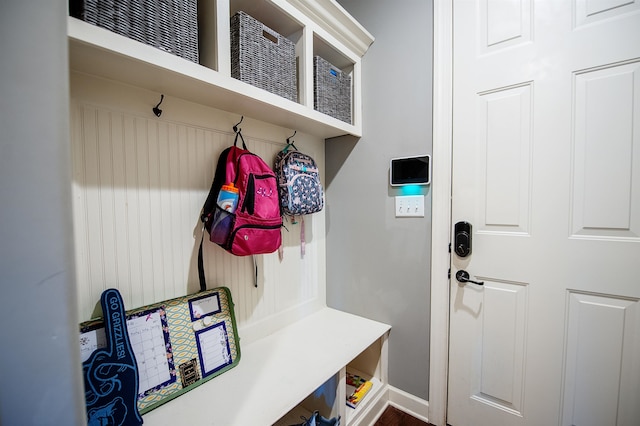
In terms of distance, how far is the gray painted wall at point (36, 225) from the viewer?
24 cm

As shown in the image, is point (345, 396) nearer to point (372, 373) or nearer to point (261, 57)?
point (372, 373)

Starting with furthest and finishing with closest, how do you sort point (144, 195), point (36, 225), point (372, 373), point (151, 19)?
point (372, 373) → point (144, 195) → point (151, 19) → point (36, 225)

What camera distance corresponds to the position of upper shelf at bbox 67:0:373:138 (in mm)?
680

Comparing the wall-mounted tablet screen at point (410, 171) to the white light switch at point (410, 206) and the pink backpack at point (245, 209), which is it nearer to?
the white light switch at point (410, 206)

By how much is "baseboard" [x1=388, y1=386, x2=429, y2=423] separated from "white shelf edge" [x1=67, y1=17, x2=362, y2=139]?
1.59 metres

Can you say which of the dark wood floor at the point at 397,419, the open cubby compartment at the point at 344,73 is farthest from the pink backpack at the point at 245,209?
the dark wood floor at the point at 397,419

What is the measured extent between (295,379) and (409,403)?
0.82 m

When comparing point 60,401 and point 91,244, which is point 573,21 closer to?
point 60,401

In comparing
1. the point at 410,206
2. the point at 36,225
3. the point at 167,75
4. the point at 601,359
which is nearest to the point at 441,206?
the point at 410,206

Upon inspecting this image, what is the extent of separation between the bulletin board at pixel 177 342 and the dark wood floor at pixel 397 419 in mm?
911

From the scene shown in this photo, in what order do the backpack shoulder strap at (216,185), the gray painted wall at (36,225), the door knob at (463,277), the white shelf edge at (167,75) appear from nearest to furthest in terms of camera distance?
the gray painted wall at (36,225) < the white shelf edge at (167,75) < the backpack shoulder strap at (216,185) < the door knob at (463,277)

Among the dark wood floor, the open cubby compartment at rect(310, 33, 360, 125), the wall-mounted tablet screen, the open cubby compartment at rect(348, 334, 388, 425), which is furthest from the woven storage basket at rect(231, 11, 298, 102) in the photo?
the dark wood floor

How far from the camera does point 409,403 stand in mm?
1435

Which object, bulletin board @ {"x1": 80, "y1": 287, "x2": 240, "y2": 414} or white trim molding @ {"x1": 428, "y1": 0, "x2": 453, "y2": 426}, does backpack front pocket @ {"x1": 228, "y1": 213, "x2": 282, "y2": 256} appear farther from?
white trim molding @ {"x1": 428, "y1": 0, "x2": 453, "y2": 426}
